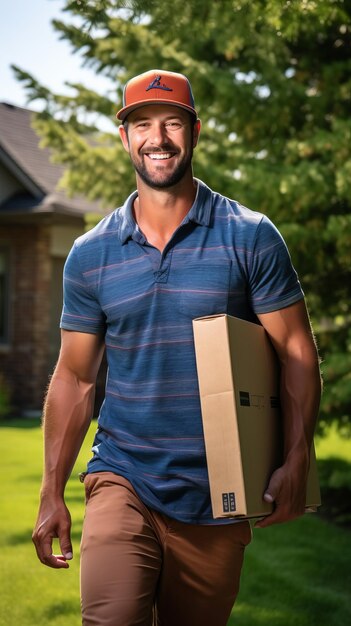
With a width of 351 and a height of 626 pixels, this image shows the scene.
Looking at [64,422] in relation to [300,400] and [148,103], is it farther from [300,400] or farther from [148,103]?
[148,103]

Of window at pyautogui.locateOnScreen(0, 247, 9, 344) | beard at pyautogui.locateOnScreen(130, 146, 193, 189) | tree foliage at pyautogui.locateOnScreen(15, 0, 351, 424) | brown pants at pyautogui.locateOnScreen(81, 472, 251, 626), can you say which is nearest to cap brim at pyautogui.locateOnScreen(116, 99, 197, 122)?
beard at pyautogui.locateOnScreen(130, 146, 193, 189)

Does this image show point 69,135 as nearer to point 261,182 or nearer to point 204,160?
point 204,160

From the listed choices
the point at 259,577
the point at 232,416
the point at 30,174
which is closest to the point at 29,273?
the point at 30,174

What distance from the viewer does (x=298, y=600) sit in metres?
6.49

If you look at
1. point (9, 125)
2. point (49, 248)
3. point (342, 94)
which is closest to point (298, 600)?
point (342, 94)

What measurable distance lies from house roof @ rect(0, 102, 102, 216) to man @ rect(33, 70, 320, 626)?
537 inches

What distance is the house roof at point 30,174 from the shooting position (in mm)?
18141

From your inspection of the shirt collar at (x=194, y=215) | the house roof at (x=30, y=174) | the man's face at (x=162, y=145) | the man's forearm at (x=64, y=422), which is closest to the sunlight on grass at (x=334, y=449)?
the house roof at (x=30, y=174)

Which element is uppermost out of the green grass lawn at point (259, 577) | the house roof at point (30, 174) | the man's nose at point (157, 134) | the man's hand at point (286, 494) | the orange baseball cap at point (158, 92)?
the house roof at point (30, 174)

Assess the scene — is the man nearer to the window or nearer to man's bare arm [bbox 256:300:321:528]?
man's bare arm [bbox 256:300:321:528]

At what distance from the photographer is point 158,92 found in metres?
3.45

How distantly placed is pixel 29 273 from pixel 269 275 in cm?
1529

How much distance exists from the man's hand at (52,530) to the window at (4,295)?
15402 millimetres

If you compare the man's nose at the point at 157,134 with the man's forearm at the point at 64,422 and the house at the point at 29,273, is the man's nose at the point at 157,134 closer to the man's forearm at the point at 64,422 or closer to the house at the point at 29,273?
the man's forearm at the point at 64,422
